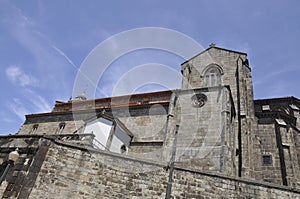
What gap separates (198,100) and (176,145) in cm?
359

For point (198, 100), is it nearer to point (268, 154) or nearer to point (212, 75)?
point (212, 75)

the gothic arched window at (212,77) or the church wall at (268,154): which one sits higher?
the gothic arched window at (212,77)

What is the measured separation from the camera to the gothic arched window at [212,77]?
1888 centimetres

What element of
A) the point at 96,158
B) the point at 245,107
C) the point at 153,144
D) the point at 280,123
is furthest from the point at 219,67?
the point at 96,158

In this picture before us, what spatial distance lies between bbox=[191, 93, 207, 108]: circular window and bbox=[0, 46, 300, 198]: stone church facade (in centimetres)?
7

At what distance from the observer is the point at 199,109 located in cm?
1441

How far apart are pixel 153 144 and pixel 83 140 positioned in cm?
585

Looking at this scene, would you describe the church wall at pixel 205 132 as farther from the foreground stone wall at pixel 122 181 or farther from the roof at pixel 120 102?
the roof at pixel 120 102

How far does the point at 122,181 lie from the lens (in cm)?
879

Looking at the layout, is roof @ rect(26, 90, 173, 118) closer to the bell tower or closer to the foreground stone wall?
the bell tower

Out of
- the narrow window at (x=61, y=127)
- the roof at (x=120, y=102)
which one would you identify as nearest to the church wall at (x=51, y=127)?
the narrow window at (x=61, y=127)

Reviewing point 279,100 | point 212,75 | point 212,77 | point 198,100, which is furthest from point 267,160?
point 212,75

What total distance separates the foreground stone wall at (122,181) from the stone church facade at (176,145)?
0.04 metres

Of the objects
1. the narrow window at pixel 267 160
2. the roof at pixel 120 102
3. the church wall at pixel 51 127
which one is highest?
the roof at pixel 120 102
